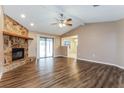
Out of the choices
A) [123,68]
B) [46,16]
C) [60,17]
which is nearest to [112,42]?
[123,68]

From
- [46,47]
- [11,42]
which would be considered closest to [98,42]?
[46,47]

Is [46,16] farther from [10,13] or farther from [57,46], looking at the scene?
[57,46]

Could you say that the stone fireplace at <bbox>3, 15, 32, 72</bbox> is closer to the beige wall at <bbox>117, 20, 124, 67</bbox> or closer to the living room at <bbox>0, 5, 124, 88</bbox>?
the living room at <bbox>0, 5, 124, 88</bbox>

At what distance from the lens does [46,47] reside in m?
9.25

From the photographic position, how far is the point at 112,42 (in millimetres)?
6141

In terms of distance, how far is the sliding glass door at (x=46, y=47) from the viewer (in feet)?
29.4

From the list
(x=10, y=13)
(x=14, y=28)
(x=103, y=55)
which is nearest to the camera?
(x=10, y=13)

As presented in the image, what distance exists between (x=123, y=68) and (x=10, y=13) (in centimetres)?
544

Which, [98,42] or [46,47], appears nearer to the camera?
[98,42]

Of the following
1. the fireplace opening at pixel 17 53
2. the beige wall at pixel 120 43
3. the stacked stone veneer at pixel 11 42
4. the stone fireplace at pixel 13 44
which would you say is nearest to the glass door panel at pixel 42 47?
the stone fireplace at pixel 13 44

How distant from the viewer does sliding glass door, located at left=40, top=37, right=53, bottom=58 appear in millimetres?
8957

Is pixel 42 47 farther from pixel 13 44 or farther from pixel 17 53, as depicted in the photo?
pixel 13 44

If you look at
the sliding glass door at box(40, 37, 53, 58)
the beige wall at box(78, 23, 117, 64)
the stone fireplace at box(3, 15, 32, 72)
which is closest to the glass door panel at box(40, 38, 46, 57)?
the sliding glass door at box(40, 37, 53, 58)

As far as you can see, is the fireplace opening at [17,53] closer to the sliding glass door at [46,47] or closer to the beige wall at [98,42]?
the sliding glass door at [46,47]
